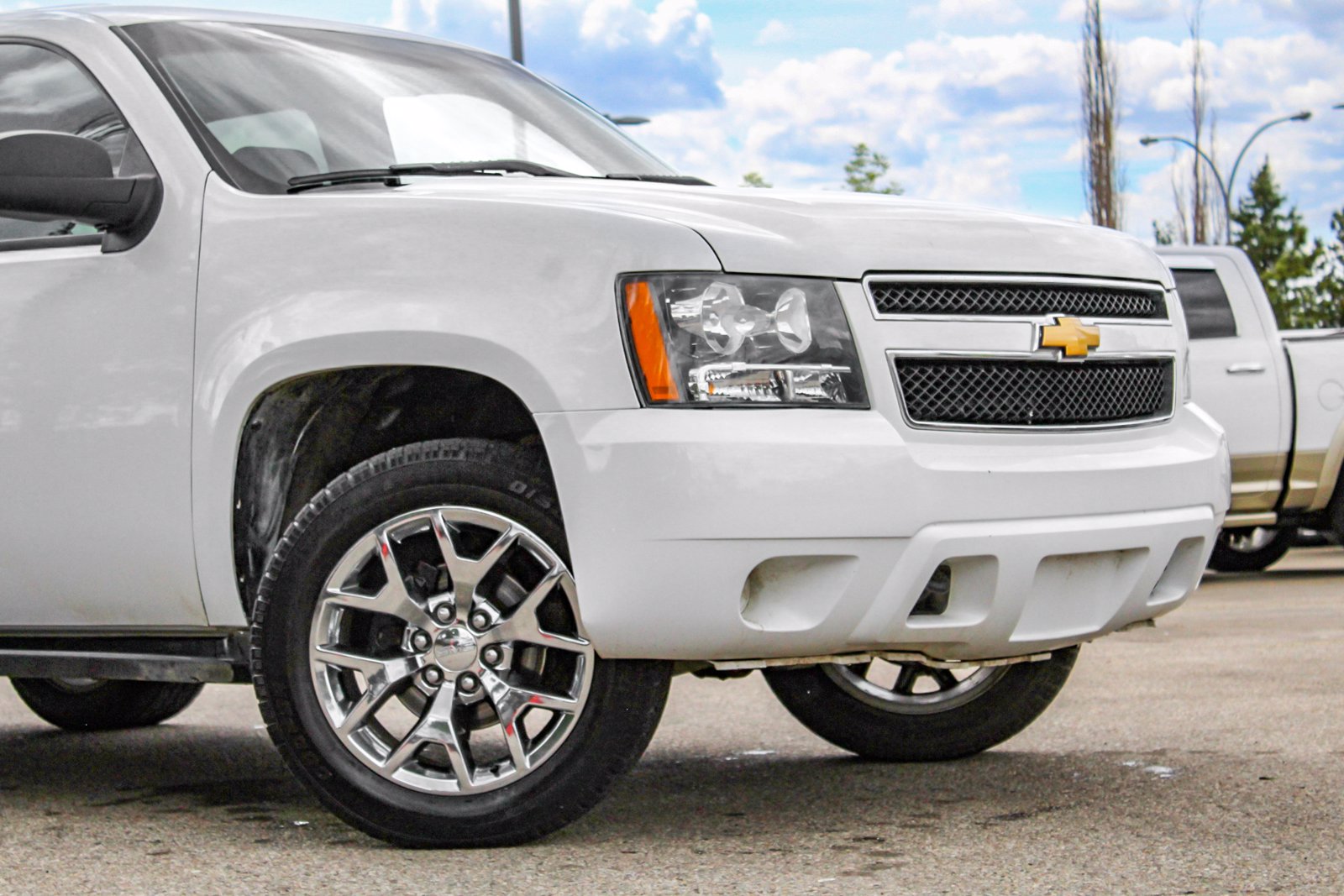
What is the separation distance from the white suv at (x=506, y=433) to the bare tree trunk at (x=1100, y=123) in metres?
37.7

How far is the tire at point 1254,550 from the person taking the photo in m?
12.9

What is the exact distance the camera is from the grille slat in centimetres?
378

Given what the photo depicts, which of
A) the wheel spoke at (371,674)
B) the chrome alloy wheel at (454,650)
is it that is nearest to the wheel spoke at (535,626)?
the chrome alloy wheel at (454,650)

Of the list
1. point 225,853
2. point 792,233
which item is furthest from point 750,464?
point 225,853

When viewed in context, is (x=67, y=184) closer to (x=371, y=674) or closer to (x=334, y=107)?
(x=334, y=107)

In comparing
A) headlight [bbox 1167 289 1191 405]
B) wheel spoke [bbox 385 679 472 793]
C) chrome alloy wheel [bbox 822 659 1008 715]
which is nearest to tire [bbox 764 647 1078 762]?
chrome alloy wheel [bbox 822 659 1008 715]

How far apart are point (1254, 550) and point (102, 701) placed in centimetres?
902

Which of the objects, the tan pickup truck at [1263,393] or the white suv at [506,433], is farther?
the tan pickup truck at [1263,393]

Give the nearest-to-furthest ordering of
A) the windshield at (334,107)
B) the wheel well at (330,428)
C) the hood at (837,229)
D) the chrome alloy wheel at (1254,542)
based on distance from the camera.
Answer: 1. the hood at (837,229)
2. the wheel well at (330,428)
3. the windshield at (334,107)
4. the chrome alloy wheel at (1254,542)

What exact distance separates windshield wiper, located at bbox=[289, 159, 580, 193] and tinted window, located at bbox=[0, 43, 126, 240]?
0.54m

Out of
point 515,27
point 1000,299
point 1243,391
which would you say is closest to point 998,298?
point 1000,299

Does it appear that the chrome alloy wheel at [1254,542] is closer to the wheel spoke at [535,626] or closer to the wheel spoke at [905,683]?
the wheel spoke at [905,683]

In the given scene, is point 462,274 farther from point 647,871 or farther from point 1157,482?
point 1157,482

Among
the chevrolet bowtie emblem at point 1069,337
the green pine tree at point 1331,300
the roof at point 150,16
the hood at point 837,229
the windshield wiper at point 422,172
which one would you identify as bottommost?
the green pine tree at point 1331,300
